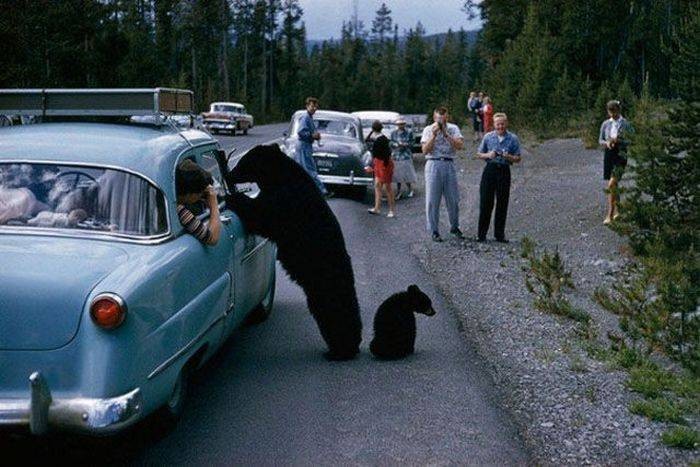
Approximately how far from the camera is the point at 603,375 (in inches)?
295

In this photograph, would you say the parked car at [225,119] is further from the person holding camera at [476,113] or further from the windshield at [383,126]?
the windshield at [383,126]

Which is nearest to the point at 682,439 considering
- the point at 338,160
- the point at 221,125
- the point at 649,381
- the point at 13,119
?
the point at 649,381

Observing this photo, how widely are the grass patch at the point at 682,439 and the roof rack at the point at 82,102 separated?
437 cm

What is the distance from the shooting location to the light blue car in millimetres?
4738

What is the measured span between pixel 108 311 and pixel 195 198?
1.92 metres

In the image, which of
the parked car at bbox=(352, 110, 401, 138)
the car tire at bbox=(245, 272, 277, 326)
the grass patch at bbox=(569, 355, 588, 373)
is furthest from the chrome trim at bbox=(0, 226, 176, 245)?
the parked car at bbox=(352, 110, 401, 138)

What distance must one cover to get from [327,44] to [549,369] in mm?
142559

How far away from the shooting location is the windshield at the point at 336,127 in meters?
22.4

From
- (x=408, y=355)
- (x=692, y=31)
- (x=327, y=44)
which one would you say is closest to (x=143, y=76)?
(x=692, y=31)

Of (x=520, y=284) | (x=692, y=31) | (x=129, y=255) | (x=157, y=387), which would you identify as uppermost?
(x=692, y=31)

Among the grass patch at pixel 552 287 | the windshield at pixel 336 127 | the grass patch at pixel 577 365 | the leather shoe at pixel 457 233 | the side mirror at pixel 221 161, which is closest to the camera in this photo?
the grass patch at pixel 577 365

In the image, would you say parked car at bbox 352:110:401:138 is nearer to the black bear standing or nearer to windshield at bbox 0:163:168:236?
the black bear standing

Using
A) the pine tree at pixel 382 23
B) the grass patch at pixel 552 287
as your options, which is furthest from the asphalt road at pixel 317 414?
the pine tree at pixel 382 23

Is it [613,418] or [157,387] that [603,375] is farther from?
[157,387]
